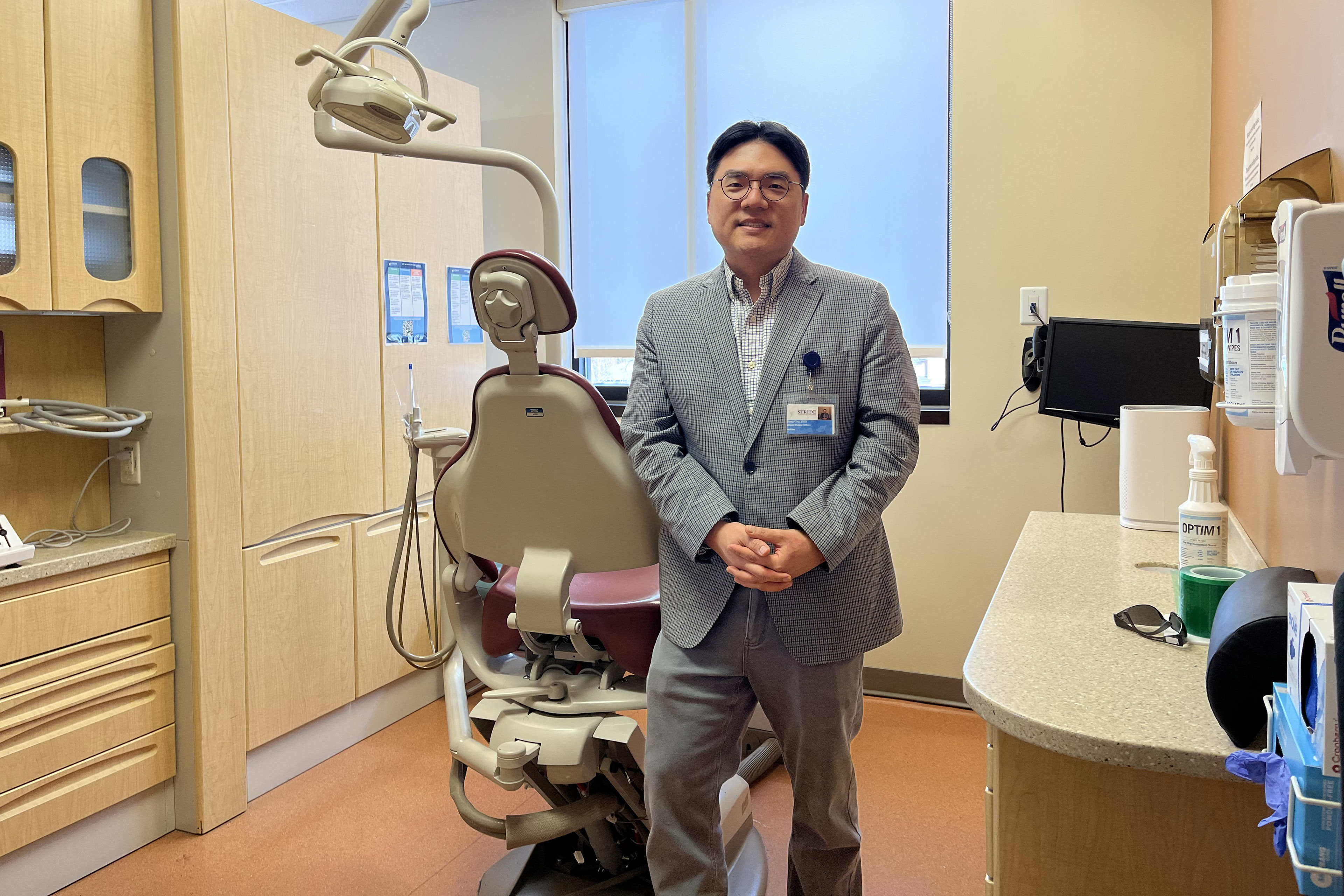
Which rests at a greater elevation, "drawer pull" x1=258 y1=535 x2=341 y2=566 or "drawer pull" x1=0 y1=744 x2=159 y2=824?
"drawer pull" x1=258 y1=535 x2=341 y2=566

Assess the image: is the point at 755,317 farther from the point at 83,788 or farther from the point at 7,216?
the point at 83,788

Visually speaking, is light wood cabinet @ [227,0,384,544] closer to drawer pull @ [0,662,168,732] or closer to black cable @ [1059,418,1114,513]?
drawer pull @ [0,662,168,732]

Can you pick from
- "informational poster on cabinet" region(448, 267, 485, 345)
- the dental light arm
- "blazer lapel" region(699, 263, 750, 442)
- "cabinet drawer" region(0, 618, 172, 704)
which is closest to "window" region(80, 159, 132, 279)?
the dental light arm

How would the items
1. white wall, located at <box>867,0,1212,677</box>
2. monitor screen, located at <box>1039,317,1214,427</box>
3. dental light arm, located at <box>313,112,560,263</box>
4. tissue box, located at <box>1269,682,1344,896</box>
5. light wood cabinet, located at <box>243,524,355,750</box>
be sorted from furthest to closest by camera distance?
white wall, located at <box>867,0,1212,677</box>, light wood cabinet, located at <box>243,524,355,750</box>, monitor screen, located at <box>1039,317,1214,427</box>, dental light arm, located at <box>313,112,560,263</box>, tissue box, located at <box>1269,682,1344,896</box>

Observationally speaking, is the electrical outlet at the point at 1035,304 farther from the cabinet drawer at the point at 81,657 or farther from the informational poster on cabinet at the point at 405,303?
the cabinet drawer at the point at 81,657

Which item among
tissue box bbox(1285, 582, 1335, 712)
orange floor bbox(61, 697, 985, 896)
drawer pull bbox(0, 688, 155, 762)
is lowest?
orange floor bbox(61, 697, 985, 896)

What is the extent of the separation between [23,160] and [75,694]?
1.24 meters

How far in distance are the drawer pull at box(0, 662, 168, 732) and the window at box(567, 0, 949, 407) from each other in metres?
2.03

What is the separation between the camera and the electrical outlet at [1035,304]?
296 cm

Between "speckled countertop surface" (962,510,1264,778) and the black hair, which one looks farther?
the black hair

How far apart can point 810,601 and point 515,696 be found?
0.63 metres

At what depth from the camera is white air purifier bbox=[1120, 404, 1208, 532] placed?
2.05 m

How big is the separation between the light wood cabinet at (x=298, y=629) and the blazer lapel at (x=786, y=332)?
167cm

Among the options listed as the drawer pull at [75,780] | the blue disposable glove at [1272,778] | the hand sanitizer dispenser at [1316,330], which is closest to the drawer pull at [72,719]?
the drawer pull at [75,780]
